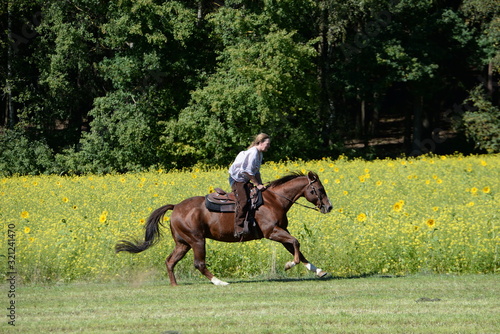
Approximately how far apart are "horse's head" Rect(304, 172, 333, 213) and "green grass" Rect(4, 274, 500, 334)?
1336mm

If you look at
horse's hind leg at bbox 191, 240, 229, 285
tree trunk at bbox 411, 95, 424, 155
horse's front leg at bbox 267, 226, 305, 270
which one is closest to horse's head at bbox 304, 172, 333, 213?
horse's front leg at bbox 267, 226, 305, 270

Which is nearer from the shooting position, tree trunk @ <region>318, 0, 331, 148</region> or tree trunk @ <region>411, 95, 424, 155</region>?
tree trunk @ <region>318, 0, 331, 148</region>

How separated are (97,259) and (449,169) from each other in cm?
1443

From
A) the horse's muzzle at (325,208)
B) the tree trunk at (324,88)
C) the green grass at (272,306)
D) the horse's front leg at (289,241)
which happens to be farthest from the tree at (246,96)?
the green grass at (272,306)

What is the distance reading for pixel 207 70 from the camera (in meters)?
37.7

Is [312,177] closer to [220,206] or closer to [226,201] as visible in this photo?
[226,201]

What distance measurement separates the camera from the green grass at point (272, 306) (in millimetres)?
9109

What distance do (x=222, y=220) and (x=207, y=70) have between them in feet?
83.8

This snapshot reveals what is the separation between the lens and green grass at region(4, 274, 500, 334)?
9109 millimetres

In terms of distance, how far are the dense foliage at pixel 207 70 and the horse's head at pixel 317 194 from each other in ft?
66.2

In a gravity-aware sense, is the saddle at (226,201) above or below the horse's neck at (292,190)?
below

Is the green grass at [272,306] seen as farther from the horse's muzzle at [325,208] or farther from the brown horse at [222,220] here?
the horse's muzzle at [325,208]

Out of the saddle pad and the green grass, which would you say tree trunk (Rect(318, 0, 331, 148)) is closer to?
the saddle pad

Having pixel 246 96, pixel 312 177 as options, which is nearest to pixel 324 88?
pixel 246 96
